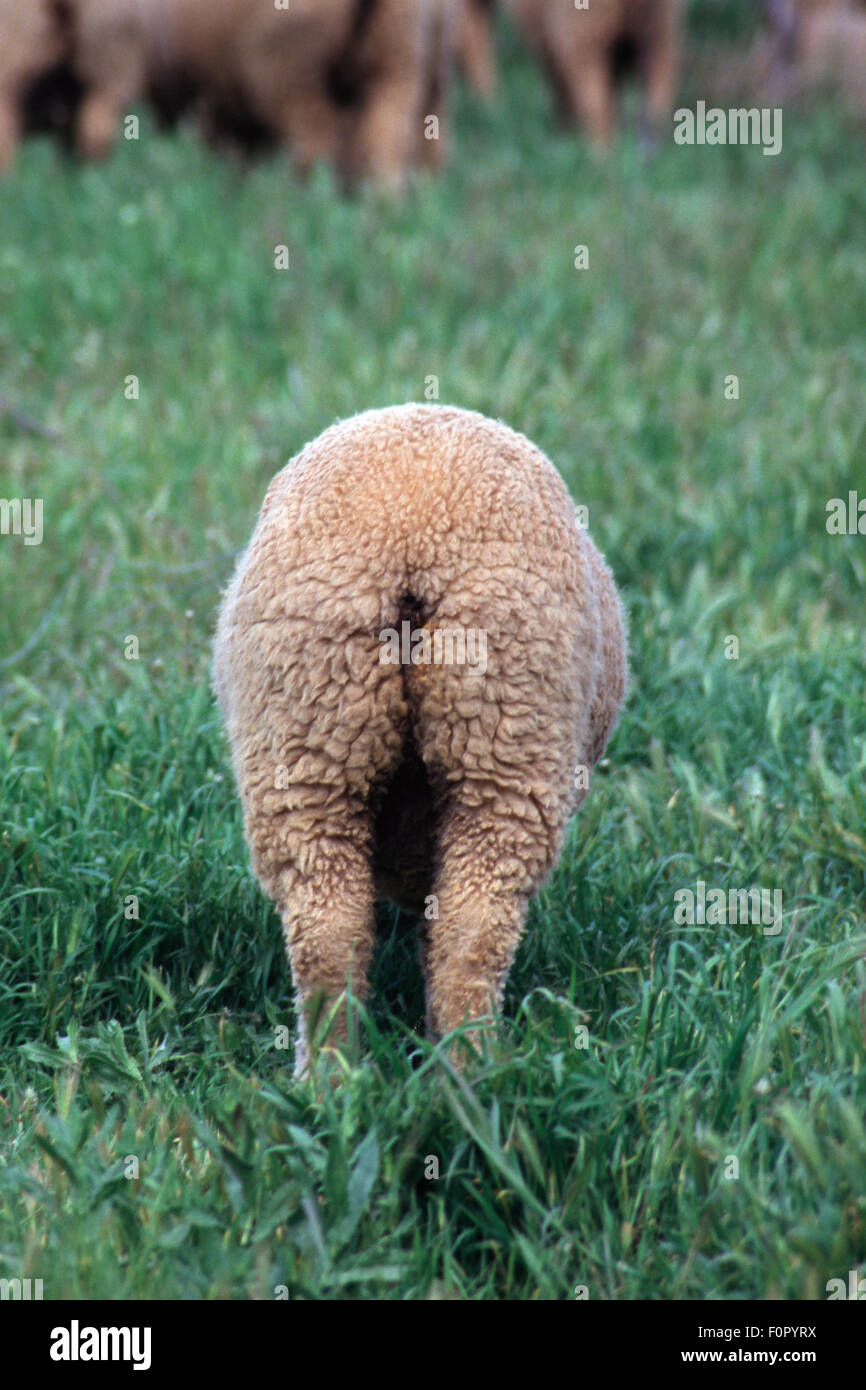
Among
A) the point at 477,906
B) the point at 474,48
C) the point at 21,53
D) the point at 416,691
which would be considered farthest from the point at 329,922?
the point at 474,48

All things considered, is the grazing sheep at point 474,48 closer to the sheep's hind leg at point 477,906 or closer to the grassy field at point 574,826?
the grassy field at point 574,826

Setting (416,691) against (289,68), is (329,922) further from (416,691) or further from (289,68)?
(289,68)

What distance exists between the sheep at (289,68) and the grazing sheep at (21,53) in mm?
151

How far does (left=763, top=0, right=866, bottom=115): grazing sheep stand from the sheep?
2.87 metres

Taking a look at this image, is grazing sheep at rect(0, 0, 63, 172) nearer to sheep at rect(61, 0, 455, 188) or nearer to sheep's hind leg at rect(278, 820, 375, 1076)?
sheep at rect(61, 0, 455, 188)

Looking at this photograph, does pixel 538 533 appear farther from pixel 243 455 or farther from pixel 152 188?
pixel 152 188

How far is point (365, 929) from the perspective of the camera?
2.45 meters

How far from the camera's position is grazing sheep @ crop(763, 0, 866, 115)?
34.3 ft

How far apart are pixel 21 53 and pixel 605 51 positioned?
369 centimetres

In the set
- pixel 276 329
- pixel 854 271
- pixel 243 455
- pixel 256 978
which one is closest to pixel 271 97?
pixel 276 329

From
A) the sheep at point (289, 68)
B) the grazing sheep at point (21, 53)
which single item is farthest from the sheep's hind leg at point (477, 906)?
the grazing sheep at point (21, 53)

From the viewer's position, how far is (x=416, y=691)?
7.70 feet

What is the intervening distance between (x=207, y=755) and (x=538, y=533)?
1.39 meters

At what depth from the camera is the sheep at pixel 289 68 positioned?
8242 millimetres
